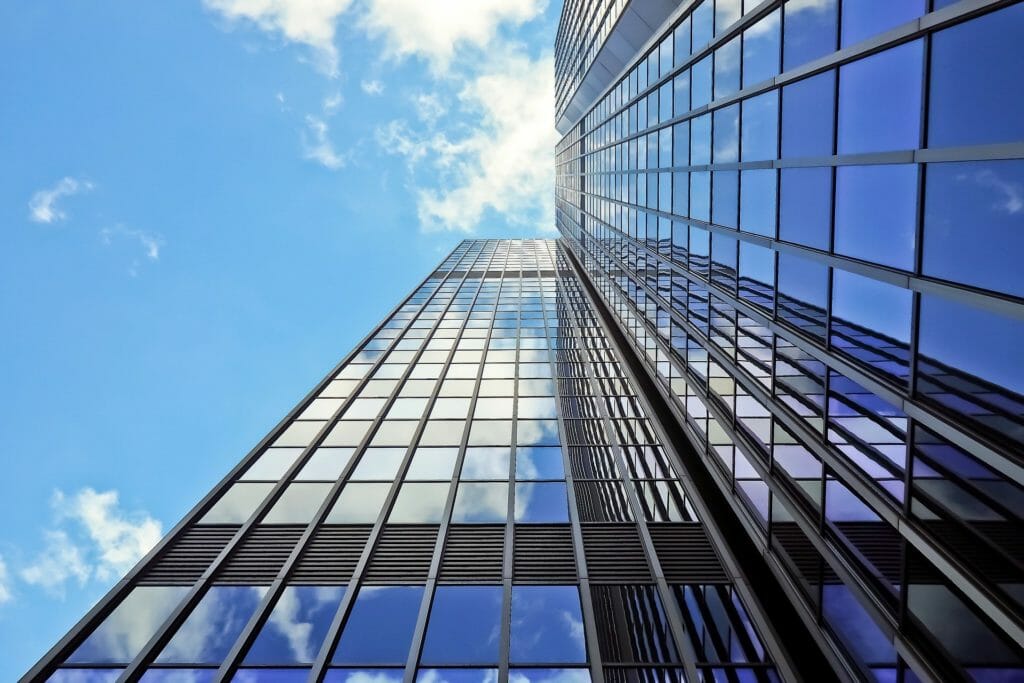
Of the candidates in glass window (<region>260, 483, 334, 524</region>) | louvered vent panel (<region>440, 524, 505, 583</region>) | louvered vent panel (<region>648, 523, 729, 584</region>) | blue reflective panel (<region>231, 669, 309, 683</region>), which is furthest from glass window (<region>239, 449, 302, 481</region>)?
louvered vent panel (<region>648, 523, 729, 584</region>)

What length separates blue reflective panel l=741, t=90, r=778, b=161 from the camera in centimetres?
1395

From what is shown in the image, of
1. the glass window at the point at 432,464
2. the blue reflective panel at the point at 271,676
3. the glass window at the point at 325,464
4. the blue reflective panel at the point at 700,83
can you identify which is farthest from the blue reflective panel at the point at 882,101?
the glass window at the point at 325,464

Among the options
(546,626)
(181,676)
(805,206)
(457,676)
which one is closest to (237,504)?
(181,676)

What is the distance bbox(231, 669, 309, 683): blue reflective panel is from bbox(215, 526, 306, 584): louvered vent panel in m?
2.63

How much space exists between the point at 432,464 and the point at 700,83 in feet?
46.3

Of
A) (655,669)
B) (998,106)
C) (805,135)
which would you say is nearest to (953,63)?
(998,106)

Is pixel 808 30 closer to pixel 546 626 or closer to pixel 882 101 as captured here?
pixel 882 101

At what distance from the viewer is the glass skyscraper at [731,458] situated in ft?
26.4

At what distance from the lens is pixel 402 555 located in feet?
50.4

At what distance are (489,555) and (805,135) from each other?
37.6ft

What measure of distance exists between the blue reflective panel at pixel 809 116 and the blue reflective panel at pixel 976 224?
11.3ft

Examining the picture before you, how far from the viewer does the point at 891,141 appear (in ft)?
30.2

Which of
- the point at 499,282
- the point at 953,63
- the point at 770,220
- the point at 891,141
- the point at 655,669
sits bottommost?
the point at 655,669

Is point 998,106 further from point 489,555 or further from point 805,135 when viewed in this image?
point 489,555
